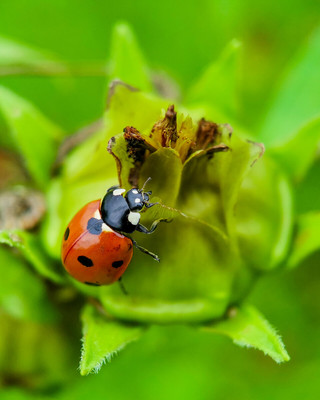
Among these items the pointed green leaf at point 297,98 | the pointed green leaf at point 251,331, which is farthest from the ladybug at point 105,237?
the pointed green leaf at point 297,98

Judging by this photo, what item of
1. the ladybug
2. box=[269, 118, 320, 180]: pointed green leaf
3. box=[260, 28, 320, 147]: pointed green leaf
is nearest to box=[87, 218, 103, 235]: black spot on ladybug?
the ladybug

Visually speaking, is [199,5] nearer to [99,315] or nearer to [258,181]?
[258,181]

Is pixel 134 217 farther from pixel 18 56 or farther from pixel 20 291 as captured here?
pixel 18 56

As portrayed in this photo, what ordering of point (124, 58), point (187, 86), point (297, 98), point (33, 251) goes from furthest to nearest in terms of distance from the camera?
point (187, 86) < point (297, 98) < point (124, 58) < point (33, 251)

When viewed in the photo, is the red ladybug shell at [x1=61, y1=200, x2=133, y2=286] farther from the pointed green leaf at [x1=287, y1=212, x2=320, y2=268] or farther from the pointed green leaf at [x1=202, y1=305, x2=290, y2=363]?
the pointed green leaf at [x1=287, y1=212, x2=320, y2=268]

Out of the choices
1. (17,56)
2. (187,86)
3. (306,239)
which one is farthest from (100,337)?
(187,86)

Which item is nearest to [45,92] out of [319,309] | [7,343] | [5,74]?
[5,74]
